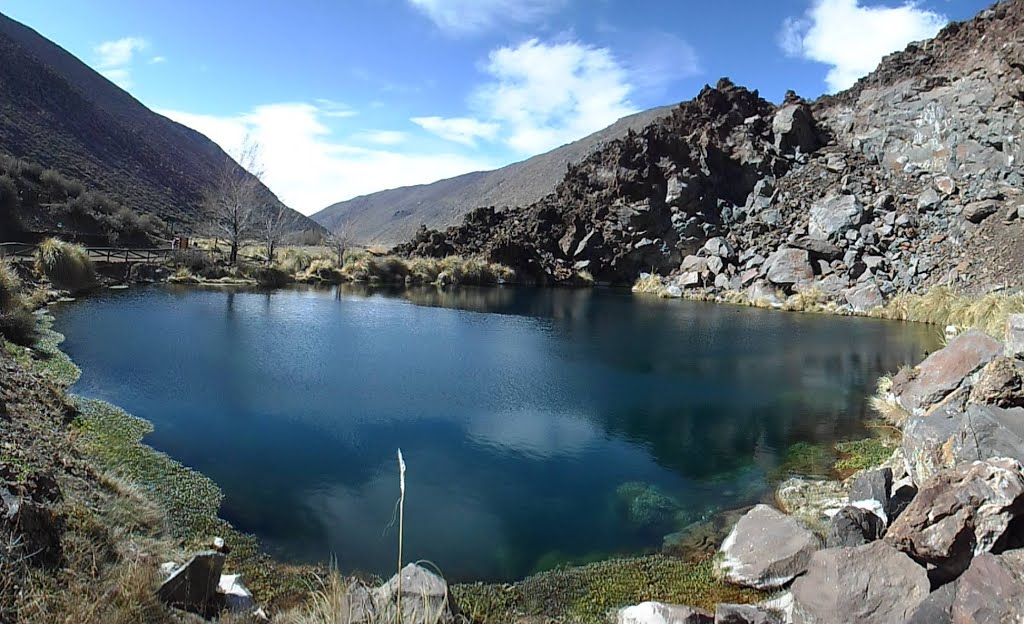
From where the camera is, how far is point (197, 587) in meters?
5.35

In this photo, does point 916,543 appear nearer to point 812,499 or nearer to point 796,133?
point 812,499

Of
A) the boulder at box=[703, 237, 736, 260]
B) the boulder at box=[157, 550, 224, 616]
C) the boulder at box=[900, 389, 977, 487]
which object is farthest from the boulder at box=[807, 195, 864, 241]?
the boulder at box=[157, 550, 224, 616]

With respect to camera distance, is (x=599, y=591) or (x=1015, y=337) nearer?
(x=599, y=591)

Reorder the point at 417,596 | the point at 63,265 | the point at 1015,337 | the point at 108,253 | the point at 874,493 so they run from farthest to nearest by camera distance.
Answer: the point at 108,253 → the point at 63,265 → the point at 1015,337 → the point at 874,493 → the point at 417,596

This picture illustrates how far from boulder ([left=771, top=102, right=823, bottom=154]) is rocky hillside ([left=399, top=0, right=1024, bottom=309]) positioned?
142mm

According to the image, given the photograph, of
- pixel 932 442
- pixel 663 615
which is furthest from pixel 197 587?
pixel 932 442

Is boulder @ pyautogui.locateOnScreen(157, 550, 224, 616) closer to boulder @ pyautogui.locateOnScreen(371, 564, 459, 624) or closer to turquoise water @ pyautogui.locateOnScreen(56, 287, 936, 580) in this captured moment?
boulder @ pyautogui.locateOnScreen(371, 564, 459, 624)

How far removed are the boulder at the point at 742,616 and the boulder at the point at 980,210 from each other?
4490cm

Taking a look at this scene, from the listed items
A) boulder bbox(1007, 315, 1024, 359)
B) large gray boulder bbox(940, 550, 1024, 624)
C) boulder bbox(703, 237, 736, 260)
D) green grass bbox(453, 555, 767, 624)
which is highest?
boulder bbox(703, 237, 736, 260)

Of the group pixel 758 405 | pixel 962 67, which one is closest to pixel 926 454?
pixel 758 405

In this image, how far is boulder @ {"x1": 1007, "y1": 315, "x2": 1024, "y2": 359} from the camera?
10.1m

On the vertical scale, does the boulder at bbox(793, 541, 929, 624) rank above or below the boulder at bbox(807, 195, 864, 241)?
below

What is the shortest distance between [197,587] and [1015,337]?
12.3 metres

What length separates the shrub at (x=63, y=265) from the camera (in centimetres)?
2797
